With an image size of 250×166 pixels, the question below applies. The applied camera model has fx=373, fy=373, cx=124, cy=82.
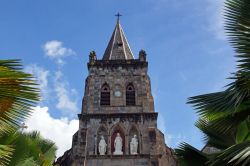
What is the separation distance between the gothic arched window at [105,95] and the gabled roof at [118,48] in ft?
10.4

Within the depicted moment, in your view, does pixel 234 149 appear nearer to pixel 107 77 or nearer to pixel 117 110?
pixel 117 110

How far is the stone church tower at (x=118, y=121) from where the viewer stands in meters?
23.8

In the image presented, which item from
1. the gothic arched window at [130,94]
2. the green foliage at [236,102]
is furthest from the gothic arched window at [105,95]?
the green foliage at [236,102]

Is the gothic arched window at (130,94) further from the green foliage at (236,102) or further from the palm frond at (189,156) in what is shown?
the green foliage at (236,102)

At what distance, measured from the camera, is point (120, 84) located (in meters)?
27.5

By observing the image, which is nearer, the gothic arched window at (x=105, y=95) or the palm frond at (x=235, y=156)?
the palm frond at (x=235, y=156)

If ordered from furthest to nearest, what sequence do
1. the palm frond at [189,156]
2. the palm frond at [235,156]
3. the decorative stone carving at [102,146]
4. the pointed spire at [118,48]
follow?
the pointed spire at [118,48]
the decorative stone carving at [102,146]
the palm frond at [189,156]
the palm frond at [235,156]

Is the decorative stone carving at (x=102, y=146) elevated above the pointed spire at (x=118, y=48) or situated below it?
below

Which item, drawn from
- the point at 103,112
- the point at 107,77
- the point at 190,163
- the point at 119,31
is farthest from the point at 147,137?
the point at 190,163

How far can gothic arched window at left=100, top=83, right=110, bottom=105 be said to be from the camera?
26464 millimetres

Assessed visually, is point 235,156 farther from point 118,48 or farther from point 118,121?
point 118,48

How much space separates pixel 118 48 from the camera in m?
31.1

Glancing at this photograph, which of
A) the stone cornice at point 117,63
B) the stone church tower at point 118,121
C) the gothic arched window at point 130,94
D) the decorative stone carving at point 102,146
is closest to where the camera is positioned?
the stone church tower at point 118,121

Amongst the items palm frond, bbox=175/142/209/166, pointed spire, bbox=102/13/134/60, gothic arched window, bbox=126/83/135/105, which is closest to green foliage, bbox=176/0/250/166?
palm frond, bbox=175/142/209/166
